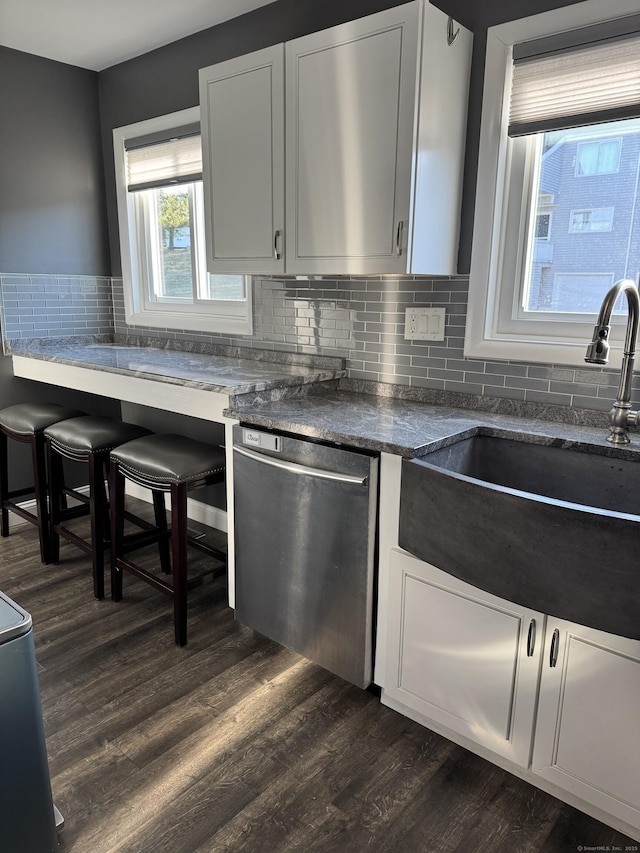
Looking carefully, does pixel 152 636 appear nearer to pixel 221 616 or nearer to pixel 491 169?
pixel 221 616

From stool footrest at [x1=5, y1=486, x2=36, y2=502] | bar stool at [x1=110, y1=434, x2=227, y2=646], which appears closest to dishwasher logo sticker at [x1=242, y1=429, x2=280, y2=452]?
bar stool at [x1=110, y1=434, x2=227, y2=646]

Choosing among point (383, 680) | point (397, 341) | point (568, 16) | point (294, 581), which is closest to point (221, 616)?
point (294, 581)

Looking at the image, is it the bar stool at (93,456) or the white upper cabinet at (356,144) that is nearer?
the white upper cabinet at (356,144)

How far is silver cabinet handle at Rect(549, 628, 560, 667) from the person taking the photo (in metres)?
1.50

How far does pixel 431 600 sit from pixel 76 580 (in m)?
1.80

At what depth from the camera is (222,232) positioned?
2.48 m

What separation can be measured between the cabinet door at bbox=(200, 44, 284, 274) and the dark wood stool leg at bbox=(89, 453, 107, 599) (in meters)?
0.99

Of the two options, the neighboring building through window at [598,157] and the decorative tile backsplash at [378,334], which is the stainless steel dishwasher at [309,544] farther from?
the neighboring building through window at [598,157]

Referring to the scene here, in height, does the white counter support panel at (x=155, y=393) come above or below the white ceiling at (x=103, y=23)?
below

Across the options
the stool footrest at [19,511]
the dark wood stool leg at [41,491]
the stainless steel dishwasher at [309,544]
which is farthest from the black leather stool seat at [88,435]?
the stainless steel dishwasher at [309,544]

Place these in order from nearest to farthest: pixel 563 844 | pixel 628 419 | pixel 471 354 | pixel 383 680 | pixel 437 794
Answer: pixel 563 844, pixel 437 794, pixel 628 419, pixel 383 680, pixel 471 354

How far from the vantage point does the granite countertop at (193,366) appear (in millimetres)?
2289

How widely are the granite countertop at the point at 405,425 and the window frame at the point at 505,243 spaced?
0.24 m

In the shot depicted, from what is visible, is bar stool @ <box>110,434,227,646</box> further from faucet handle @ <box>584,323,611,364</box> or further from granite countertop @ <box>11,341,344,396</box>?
faucet handle @ <box>584,323,611,364</box>
